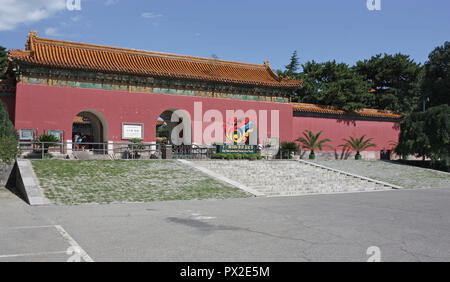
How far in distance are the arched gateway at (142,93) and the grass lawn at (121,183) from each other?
5425 millimetres

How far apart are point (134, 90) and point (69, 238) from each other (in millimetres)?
15804

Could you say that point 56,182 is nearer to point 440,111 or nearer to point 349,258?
point 349,258

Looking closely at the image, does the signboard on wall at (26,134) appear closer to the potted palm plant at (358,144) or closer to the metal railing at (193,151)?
the metal railing at (193,151)

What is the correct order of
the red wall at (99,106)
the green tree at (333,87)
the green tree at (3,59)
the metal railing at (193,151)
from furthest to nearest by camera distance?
the green tree at (3,59), the green tree at (333,87), the metal railing at (193,151), the red wall at (99,106)

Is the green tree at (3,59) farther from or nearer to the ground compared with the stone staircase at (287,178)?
farther from the ground

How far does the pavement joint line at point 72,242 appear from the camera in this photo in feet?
14.9

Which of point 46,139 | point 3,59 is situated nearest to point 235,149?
point 46,139

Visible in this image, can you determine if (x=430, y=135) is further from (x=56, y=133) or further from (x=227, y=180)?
(x=56, y=133)

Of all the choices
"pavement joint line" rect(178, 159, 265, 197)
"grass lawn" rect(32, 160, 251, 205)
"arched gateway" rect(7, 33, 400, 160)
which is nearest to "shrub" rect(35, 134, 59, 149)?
"arched gateway" rect(7, 33, 400, 160)

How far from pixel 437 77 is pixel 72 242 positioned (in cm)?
3539

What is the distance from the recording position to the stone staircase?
13773mm

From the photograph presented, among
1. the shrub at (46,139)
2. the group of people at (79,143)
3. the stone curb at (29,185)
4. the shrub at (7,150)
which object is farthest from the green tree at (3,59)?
the shrub at (7,150)
